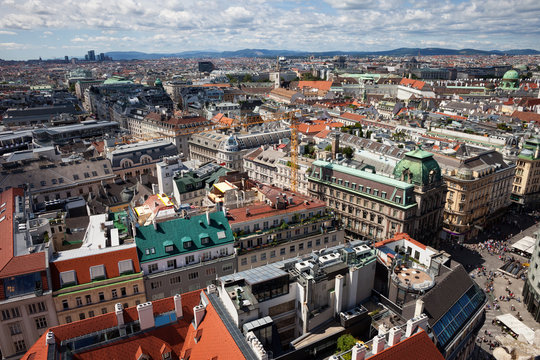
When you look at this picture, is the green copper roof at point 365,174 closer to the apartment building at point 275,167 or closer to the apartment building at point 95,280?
the apartment building at point 275,167

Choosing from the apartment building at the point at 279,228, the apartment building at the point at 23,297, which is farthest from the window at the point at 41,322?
the apartment building at the point at 279,228

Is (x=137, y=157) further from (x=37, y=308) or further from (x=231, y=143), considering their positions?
(x=37, y=308)

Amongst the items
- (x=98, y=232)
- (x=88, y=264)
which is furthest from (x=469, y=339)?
(x=98, y=232)

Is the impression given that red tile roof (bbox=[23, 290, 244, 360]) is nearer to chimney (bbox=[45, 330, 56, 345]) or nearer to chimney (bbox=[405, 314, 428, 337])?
chimney (bbox=[45, 330, 56, 345])

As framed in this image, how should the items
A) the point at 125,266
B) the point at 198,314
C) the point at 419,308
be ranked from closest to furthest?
the point at 419,308
the point at 198,314
the point at 125,266

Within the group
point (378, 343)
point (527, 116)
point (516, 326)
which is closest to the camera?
point (378, 343)

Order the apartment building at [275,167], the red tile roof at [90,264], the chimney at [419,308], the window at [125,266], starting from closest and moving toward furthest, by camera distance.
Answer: the chimney at [419,308]
the red tile roof at [90,264]
the window at [125,266]
the apartment building at [275,167]

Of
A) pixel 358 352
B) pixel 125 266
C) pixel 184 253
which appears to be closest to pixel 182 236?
pixel 184 253

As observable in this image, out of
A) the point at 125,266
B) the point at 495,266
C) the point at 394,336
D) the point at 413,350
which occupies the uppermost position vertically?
the point at 394,336
